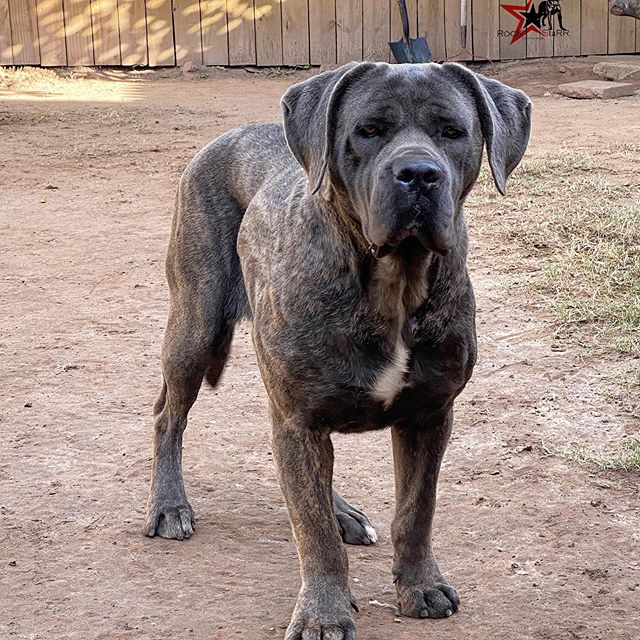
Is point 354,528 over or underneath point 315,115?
underneath

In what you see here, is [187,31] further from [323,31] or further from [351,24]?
[351,24]

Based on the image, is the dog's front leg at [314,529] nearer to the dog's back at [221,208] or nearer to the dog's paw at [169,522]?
the dog's paw at [169,522]

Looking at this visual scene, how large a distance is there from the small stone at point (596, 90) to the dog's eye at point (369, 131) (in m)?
11.5

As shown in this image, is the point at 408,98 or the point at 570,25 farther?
the point at 570,25

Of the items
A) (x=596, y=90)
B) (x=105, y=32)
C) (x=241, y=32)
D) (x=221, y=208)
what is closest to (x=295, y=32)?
(x=241, y=32)

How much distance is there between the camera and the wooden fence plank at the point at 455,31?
55.7 feet

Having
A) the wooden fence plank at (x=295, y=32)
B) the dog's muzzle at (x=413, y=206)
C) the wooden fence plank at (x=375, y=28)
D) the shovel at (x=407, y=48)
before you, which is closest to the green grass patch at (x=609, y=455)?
the dog's muzzle at (x=413, y=206)

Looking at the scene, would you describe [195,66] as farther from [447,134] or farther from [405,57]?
[447,134]

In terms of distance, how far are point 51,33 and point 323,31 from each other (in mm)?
3945

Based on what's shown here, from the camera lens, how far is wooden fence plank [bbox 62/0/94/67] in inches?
655

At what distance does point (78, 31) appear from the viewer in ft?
55.0

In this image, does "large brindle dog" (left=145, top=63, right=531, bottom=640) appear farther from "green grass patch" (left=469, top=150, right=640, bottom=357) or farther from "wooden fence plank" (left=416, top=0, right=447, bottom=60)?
"wooden fence plank" (left=416, top=0, right=447, bottom=60)

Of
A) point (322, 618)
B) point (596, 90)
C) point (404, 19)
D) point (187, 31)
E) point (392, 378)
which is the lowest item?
point (322, 618)

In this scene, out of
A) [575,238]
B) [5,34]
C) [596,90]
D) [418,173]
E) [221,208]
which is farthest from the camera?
[5,34]
